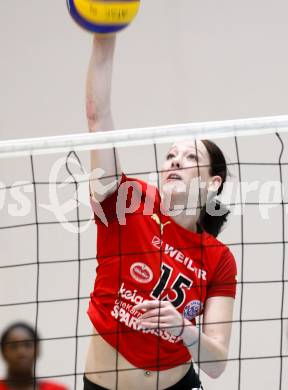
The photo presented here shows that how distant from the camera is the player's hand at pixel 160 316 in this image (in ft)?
7.00

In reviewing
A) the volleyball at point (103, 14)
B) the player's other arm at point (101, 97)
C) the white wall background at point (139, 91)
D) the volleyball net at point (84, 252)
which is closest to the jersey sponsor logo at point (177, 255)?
the player's other arm at point (101, 97)

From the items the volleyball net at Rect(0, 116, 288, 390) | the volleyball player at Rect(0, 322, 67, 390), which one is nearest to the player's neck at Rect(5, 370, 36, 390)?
the volleyball player at Rect(0, 322, 67, 390)

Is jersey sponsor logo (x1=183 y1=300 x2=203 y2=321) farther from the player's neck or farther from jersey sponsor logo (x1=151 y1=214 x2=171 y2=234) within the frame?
the player's neck

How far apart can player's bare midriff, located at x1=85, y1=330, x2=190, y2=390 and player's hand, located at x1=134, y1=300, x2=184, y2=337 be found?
0.64 ft

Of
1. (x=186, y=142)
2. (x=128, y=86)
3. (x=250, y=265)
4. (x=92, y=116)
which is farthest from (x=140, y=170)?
(x=92, y=116)

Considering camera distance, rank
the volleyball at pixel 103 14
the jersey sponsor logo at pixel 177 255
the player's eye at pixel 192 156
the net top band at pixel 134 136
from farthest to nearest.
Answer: the player's eye at pixel 192 156 → the jersey sponsor logo at pixel 177 255 → the net top band at pixel 134 136 → the volleyball at pixel 103 14

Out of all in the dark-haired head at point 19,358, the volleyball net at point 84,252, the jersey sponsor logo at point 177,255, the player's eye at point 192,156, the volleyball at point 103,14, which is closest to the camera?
the volleyball at point 103,14

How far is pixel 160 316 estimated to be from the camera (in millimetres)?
2135

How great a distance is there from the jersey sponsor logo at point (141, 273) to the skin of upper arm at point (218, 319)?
222mm

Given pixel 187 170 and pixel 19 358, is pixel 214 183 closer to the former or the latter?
pixel 187 170

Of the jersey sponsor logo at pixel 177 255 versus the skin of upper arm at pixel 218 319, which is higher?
the jersey sponsor logo at pixel 177 255

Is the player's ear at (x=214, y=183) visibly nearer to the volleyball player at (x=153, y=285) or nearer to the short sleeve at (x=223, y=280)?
the volleyball player at (x=153, y=285)

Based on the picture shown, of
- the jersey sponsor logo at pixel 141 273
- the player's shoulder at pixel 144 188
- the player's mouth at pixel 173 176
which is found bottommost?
the jersey sponsor logo at pixel 141 273

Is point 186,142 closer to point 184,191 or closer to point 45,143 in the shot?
point 184,191
